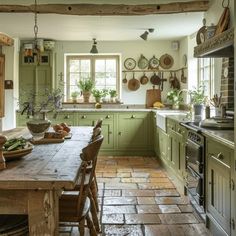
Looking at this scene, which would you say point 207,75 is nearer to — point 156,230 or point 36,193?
point 156,230

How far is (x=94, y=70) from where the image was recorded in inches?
289

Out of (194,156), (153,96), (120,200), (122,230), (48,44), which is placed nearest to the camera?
(122,230)

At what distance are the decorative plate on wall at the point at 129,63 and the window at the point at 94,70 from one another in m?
0.26

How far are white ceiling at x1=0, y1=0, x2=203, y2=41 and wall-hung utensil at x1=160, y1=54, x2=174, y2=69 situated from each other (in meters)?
0.43

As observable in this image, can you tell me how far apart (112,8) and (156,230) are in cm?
292

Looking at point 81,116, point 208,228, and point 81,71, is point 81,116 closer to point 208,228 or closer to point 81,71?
point 81,71

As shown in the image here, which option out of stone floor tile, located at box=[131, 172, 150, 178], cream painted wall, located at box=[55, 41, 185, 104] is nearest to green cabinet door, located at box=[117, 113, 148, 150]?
cream painted wall, located at box=[55, 41, 185, 104]

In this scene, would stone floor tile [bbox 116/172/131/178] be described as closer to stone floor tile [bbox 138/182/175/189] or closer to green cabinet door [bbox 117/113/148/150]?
stone floor tile [bbox 138/182/175/189]

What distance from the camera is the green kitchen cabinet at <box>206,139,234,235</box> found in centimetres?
239

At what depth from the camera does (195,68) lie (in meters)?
6.32

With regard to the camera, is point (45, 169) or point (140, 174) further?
point (140, 174)

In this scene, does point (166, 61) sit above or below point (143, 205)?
above

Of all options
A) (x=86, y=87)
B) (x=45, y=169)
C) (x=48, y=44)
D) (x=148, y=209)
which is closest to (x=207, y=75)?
(x=86, y=87)

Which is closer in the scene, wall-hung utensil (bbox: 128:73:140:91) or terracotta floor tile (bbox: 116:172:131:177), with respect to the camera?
terracotta floor tile (bbox: 116:172:131:177)
